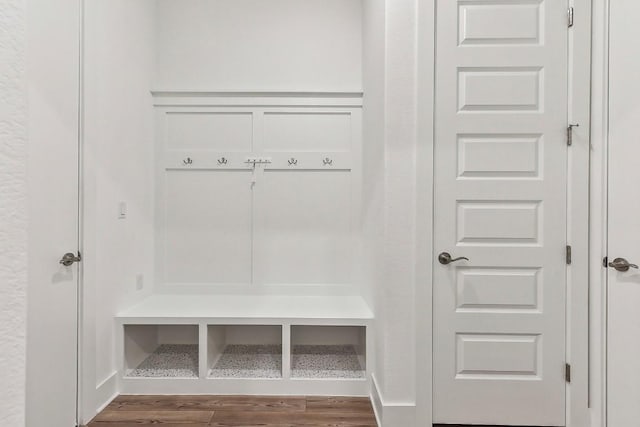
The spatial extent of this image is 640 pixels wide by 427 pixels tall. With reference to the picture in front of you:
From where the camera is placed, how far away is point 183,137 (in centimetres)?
298

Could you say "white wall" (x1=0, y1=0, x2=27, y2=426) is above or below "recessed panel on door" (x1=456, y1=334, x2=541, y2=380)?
above

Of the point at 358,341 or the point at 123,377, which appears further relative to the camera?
the point at 358,341

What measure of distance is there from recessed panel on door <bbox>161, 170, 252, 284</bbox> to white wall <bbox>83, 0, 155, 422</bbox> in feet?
0.57

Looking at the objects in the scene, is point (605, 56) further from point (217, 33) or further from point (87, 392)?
point (87, 392)

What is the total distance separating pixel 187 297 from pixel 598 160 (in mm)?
2810

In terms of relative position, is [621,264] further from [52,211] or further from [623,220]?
[52,211]

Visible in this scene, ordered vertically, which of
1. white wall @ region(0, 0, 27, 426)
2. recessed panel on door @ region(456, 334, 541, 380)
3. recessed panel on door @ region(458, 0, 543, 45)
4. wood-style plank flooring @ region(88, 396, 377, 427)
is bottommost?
wood-style plank flooring @ region(88, 396, 377, 427)

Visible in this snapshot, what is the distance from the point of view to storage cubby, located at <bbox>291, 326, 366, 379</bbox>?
8.27 ft

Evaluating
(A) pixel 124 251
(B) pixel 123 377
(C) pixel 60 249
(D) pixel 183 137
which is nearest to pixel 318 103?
(D) pixel 183 137

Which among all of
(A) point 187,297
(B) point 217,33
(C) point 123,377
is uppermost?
(B) point 217,33

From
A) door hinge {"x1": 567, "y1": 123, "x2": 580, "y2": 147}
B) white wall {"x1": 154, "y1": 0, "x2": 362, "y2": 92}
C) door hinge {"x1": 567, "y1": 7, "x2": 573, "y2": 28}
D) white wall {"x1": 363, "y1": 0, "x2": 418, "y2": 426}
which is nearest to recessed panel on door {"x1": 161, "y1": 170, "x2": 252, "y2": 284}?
white wall {"x1": 154, "y1": 0, "x2": 362, "y2": 92}

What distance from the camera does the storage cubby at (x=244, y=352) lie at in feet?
8.21

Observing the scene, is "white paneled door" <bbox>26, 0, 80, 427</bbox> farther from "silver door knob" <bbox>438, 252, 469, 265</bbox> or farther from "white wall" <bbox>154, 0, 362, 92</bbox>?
"silver door knob" <bbox>438, 252, 469, 265</bbox>

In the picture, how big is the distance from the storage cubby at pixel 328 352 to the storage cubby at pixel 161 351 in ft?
2.40
